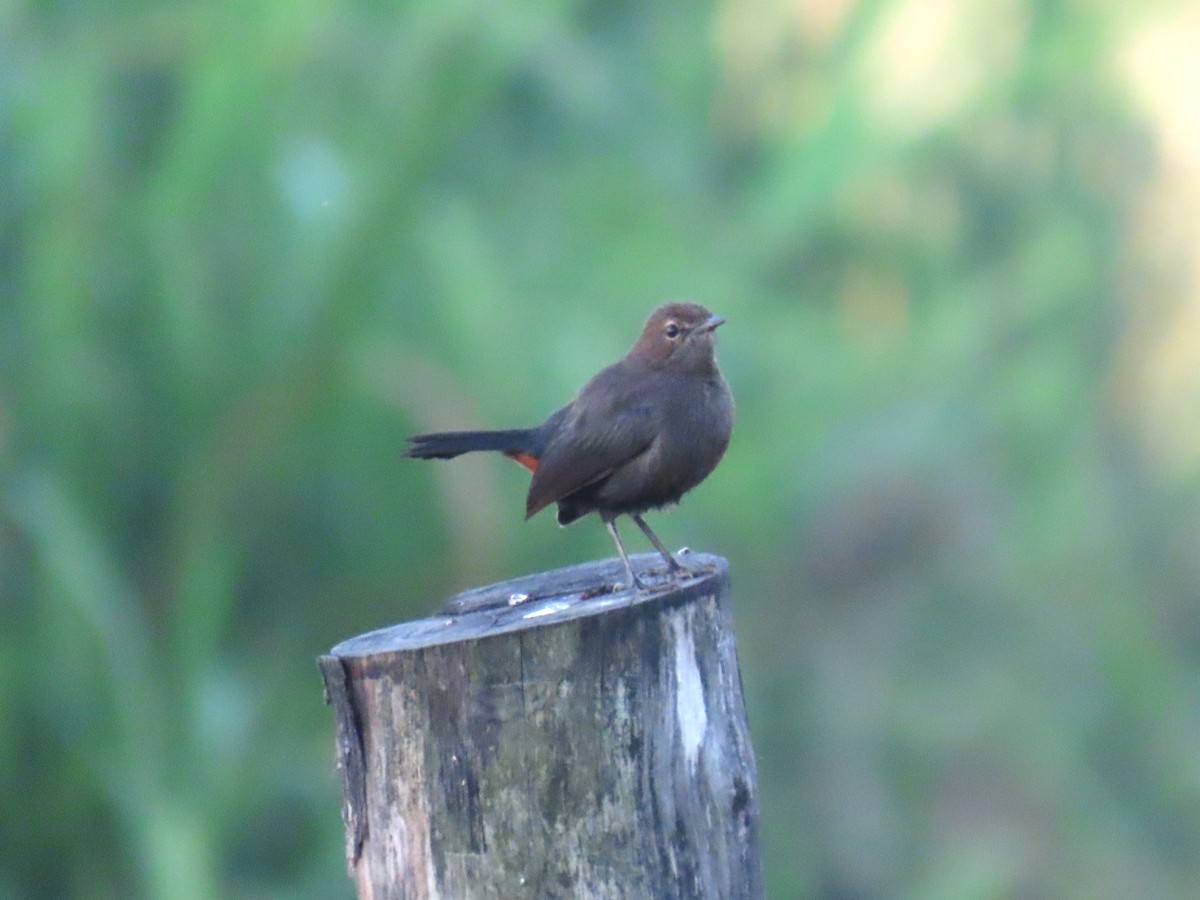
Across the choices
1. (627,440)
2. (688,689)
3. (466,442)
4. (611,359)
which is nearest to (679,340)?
(627,440)

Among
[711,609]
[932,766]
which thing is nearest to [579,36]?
[932,766]

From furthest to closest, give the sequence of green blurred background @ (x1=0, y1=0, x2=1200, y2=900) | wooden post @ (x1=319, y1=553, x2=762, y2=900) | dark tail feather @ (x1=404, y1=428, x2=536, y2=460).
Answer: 1. green blurred background @ (x1=0, y1=0, x2=1200, y2=900)
2. dark tail feather @ (x1=404, y1=428, x2=536, y2=460)
3. wooden post @ (x1=319, y1=553, x2=762, y2=900)

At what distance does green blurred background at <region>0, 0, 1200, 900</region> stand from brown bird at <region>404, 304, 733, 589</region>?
255cm

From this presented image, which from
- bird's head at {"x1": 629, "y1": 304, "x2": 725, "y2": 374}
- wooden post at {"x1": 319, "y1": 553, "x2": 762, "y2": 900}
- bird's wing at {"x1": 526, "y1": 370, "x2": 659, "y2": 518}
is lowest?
wooden post at {"x1": 319, "y1": 553, "x2": 762, "y2": 900}

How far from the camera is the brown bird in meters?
4.34

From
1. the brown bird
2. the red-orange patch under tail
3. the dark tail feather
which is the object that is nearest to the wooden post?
the brown bird

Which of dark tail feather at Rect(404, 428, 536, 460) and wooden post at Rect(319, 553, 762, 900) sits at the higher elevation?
dark tail feather at Rect(404, 428, 536, 460)

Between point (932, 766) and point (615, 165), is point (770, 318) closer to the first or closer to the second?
point (615, 165)

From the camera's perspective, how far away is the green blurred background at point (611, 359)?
23.0ft

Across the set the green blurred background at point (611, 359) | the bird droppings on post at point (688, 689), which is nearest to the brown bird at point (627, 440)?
the bird droppings on post at point (688, 689)

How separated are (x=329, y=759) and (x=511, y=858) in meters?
4.45

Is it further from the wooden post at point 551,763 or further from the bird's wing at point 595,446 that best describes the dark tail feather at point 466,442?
the wooden post at point 551,763

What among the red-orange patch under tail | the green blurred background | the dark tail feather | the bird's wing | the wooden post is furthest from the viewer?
the green blurred background

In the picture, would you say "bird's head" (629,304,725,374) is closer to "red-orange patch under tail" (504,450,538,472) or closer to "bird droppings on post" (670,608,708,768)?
"red-orange patch under tail" (504,450,538,472)
